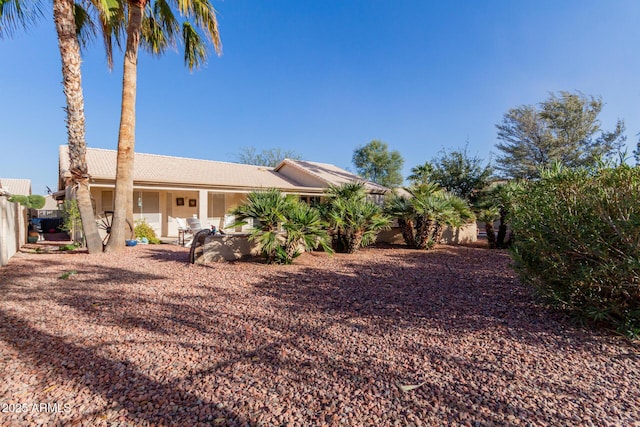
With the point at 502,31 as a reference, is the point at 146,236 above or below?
below

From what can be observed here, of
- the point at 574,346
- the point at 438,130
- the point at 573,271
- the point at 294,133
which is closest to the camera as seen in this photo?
the point at 574,346

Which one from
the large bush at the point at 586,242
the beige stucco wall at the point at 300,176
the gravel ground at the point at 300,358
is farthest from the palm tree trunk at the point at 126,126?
the beige stucco wall at the point at 300,176

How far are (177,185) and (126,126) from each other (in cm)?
458

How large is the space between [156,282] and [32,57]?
1182cm

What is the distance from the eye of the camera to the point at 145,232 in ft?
45.3

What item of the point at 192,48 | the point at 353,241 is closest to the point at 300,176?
the point at 192,48

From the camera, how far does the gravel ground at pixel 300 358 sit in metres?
2.25

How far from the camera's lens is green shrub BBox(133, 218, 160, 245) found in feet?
44.2

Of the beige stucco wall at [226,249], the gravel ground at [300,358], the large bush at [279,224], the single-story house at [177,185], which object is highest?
the single-story house at [177,185]

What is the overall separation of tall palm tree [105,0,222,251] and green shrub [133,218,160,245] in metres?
2.34

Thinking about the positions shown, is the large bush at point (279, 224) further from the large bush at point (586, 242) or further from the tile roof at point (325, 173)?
the tile roof at point (325, 173)

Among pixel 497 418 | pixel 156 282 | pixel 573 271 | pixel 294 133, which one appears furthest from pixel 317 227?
pixel 294 133

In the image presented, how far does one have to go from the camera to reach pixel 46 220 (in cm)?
1858

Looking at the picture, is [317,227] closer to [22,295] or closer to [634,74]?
[22,295]
